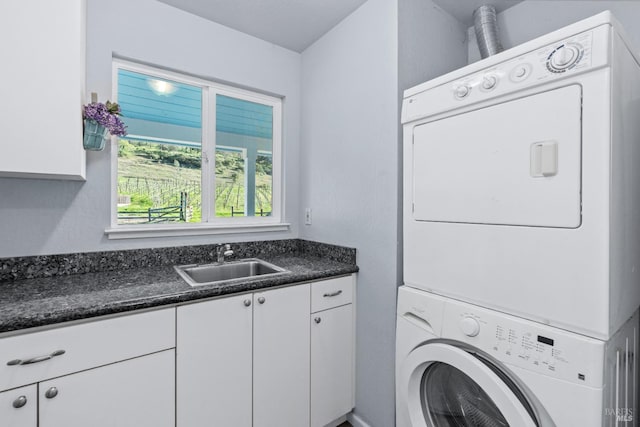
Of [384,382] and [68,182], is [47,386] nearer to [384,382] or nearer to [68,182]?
[68,182]

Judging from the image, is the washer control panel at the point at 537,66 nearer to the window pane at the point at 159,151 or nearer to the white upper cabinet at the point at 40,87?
the white upper cabinet at the point at 40,87

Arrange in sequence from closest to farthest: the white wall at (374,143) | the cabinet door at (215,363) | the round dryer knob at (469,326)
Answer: the round dryer knob at (469,326)
the cabinet door at (215,363)
the white wall at (374,143)

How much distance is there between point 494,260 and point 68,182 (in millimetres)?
2015

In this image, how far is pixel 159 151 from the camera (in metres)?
1.97

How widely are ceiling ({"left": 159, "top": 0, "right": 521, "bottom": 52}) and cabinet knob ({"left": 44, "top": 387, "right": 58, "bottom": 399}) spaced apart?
2029 millimetres

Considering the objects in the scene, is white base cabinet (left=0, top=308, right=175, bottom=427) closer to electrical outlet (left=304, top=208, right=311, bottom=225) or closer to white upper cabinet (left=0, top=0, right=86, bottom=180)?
white upper cabinet (left=0, top=0, right=86, bottom=180)

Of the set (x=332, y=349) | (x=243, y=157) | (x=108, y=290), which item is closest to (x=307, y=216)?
(x=243, y=157)

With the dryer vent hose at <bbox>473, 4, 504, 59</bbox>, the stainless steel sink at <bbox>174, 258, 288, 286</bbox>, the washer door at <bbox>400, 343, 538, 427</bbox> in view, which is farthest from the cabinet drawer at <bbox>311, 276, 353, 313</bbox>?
the dryer vent hose at <bbox>473, 4, 504, 59</bbox>

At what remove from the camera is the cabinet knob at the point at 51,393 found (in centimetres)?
101

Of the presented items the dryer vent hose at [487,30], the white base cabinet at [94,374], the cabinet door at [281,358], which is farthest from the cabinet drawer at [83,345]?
the dryer vent hose at [487,30]

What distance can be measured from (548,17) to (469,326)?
69.2 inches

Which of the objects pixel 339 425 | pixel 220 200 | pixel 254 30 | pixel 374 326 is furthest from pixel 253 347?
pixel 254 30

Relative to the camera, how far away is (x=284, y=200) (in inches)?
93.9

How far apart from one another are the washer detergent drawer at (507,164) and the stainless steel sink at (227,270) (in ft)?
3.08
